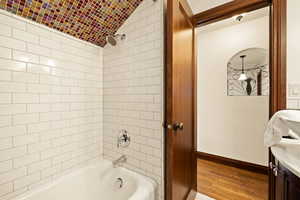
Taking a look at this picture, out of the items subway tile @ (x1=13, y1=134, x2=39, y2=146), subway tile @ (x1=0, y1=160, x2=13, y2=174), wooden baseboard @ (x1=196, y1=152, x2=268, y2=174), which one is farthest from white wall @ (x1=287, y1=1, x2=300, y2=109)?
subway tile @ (x1=0, y1=160, x2=13, y2=174)

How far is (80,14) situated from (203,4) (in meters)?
1.21

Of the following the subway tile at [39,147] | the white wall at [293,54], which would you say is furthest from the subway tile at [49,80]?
the white wall at [293,54]

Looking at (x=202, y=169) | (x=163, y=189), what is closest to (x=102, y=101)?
(x=163, y=189)

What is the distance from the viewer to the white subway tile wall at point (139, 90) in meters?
1.29

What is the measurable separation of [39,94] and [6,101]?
0.21 meters

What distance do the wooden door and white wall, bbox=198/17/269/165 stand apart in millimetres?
1204

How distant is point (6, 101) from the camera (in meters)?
1.01

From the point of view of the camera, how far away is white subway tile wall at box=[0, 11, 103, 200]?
1.02 meters

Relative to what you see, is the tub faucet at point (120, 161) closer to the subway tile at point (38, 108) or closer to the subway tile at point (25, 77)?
the subway tile at point (38, 108)

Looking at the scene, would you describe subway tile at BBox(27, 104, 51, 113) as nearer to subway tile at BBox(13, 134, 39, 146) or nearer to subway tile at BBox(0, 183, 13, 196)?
subway tile at BBox(13, 134, 39, 146)

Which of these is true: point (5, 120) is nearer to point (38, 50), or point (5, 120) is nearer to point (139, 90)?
point (38, 50)

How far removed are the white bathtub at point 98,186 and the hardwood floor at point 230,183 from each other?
0.96 meters

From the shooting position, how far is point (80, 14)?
1.29m

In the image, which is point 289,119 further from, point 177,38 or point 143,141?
point 143,141
